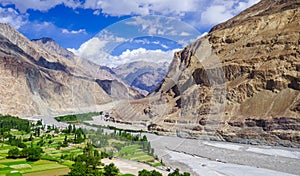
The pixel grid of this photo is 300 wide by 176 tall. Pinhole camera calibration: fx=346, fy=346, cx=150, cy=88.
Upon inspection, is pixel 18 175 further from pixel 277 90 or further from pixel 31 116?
pixel 31 116

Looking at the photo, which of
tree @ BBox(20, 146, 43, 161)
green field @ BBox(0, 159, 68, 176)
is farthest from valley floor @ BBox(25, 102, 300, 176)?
tree @ BBox(20, 146, 43, 161)

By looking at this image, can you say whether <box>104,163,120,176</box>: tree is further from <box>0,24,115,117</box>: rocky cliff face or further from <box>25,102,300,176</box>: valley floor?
<box>0,24,115,117</box>: rocky cliff face

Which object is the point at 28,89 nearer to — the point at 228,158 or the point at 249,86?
→ the point at 249,86

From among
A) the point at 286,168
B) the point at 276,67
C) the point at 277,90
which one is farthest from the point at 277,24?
the point at 286,168

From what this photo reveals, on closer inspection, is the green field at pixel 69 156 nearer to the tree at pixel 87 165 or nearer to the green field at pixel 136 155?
the green field at pixel 136 155

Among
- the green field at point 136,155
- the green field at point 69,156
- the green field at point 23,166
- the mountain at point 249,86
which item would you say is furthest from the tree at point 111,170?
the mountain at point 249,86

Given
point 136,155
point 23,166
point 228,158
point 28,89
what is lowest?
point 228,158

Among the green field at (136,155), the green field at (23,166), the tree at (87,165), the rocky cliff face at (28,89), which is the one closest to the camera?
the green field at (136,155)

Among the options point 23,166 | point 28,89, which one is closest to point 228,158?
point 23,166
